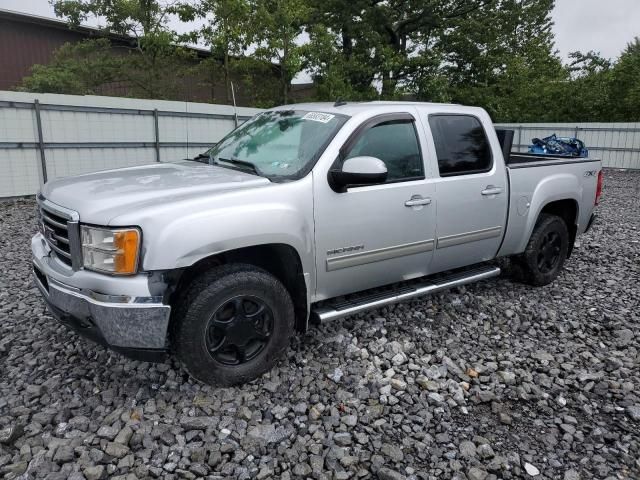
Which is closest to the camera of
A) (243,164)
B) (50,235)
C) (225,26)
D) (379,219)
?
(50,235)

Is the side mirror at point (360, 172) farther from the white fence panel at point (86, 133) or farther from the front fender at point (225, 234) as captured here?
the white fence panel at point (86, 133)

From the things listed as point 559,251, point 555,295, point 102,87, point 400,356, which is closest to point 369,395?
point 400,356

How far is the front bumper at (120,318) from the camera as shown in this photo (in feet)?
8.48

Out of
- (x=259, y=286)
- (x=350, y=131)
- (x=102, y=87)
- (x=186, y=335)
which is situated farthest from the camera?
(x=102, y=87)

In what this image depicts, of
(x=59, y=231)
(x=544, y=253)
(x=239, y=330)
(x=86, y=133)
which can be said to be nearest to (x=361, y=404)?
(x=239, y=330)

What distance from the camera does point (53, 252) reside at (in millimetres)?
3094

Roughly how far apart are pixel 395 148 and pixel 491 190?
3.56 feet

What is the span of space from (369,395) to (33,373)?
223 centimetres

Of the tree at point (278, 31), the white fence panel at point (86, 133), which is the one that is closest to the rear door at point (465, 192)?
the white fence panel at point (86, 133)

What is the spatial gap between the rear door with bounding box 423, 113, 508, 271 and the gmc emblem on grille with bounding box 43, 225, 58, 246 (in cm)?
273

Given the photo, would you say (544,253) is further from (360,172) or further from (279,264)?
(279,264)

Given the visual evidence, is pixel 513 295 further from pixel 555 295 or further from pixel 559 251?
pixel 559 251

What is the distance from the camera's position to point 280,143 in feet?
12.0

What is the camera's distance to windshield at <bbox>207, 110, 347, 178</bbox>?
336 cm
